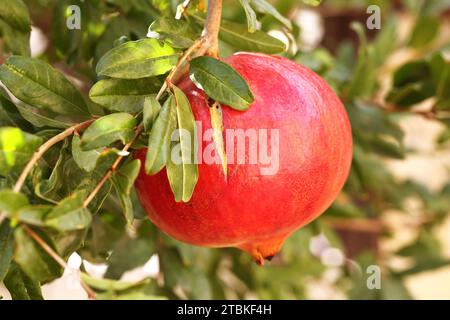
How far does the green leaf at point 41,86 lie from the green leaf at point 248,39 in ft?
0.54

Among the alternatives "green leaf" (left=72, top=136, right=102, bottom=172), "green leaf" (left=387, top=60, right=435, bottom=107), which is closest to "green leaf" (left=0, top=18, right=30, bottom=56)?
"green leaf" (left=72, top=136, right=102, bottom=172)

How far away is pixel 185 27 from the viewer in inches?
25.1

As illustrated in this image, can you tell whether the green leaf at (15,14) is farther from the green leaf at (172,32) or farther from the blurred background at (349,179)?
the green leaf at (172,32)

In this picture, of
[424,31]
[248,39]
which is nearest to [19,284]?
[248,39]

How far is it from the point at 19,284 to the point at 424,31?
922 millimetres

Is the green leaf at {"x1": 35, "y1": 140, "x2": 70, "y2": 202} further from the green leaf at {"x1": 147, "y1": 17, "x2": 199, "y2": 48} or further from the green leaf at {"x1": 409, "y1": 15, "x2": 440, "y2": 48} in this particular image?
the green leaf at {"x1": 409, "y1": 15, "x2": 440, "y2": 48}

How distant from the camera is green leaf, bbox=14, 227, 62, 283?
0.50m

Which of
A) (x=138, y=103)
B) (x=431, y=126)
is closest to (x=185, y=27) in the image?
(x=138, y=103)

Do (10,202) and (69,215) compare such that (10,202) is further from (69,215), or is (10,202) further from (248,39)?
(248,39)

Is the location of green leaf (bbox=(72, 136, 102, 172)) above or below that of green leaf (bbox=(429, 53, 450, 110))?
above

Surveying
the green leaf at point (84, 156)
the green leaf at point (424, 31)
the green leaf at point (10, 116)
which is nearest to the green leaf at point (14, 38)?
the green leaf at point (10, 116)

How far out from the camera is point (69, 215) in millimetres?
504

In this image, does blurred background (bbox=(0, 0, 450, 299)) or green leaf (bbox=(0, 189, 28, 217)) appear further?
blurred background (bbox=(0, 0, 450, 299))

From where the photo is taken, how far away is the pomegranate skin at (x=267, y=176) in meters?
0.58
